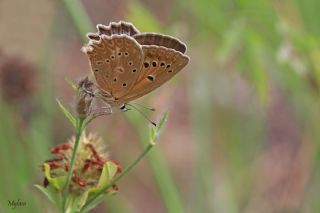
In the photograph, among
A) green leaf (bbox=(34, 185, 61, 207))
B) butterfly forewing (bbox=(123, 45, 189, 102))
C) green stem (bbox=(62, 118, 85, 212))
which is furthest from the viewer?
butterfly forewing (bbox=(123, 45, 189, 102))

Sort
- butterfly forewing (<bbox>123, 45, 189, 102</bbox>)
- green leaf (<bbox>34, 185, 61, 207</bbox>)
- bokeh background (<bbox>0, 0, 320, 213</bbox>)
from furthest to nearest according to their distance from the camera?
Answer: bokeh background (<bbox>0, 0, 320, 213</bbox>), butterfly forewing (<bbox>123, 45, 189, 102</bbox>), green leaf (<bbox>34, 185, 61, 207</bbox>)

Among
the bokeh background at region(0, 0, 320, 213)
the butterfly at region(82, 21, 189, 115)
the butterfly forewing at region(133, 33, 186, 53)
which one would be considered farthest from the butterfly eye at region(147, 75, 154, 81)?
the bokeh background at region(0, 0, 320, 213)

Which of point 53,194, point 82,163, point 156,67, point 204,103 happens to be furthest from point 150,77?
point 204,103

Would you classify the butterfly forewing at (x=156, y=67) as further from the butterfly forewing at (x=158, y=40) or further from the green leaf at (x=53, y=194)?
the green leaf at (x=53, y=194)

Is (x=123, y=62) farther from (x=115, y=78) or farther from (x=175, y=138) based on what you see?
(x=175, y=138)

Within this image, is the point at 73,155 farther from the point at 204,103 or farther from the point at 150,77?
the point at 204,103

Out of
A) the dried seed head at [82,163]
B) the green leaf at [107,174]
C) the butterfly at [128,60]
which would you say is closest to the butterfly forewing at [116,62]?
the butterfly at [128,60]

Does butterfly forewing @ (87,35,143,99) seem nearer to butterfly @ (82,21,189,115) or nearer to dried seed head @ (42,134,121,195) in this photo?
butterfly @ (82,21,189,115)
